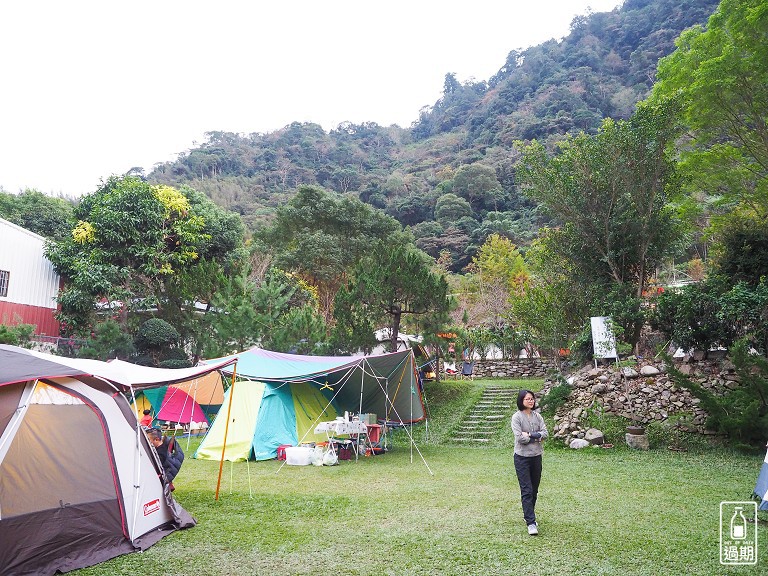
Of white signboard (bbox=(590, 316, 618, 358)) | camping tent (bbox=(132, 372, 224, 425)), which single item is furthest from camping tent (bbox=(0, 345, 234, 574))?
white signboard (bbox=(590, 316, 618, 358))

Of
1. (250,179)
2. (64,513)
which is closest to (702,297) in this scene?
(64,513)

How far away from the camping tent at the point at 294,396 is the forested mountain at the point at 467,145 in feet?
79.4

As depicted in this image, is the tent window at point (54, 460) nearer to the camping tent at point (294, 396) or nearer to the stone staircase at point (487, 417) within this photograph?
the camping tent at point (294, 396)

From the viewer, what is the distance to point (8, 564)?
3.25 meters

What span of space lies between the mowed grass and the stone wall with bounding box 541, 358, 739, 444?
46.0 inches

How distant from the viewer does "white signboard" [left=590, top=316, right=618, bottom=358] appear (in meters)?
10.6

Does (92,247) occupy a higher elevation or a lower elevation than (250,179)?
lower

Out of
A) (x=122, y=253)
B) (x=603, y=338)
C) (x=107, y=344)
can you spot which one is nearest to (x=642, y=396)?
(x=603, y=338)

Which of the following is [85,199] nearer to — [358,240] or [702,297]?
[358,240]

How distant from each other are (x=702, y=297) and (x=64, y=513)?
33.2 ft

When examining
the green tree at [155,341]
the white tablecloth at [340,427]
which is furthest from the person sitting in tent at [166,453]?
the green tree at [155,341]

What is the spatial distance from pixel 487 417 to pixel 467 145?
162ft

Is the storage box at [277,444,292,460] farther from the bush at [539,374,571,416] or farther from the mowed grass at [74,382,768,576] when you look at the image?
the bush at [539,374,571,416]

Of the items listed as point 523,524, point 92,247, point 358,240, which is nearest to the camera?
point 523,524
